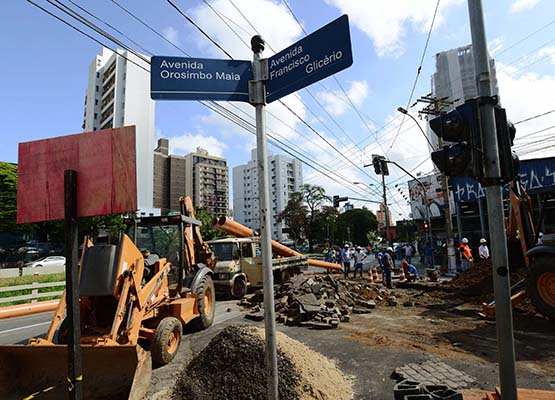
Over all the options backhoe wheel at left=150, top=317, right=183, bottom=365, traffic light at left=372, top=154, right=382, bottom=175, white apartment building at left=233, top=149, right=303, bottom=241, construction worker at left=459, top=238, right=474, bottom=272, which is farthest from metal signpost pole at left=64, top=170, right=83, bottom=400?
white apartment building at left=233, top=149, right=303, bottom=241

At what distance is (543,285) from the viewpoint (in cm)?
693

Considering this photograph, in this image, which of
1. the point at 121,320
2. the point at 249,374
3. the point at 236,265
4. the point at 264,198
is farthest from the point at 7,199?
the point at 264,198

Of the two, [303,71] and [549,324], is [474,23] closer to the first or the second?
[303,71]

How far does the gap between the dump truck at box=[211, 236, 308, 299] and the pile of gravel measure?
7.91 m

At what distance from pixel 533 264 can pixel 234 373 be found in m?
6.94

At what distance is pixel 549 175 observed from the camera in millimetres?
15461

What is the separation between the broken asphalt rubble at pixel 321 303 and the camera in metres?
8.07

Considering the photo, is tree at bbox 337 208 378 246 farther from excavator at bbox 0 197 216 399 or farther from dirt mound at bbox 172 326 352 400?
dirt mound at bbox 172 326 352 400

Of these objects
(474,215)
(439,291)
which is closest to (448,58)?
(474,215)

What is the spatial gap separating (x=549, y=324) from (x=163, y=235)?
868cm

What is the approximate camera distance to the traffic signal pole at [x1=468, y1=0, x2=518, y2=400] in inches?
115

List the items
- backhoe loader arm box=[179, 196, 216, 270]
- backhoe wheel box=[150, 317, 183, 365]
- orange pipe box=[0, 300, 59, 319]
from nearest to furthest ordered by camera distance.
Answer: backhoe wheel box=[150, 317, 183, 365]
backhoe loader arm box=[179, 196, 216, 270]
orange pipe box=[0, 300, 59, 319]

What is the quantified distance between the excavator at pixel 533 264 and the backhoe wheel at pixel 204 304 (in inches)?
263

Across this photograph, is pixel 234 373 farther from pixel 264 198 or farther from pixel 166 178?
pixel 166 178
